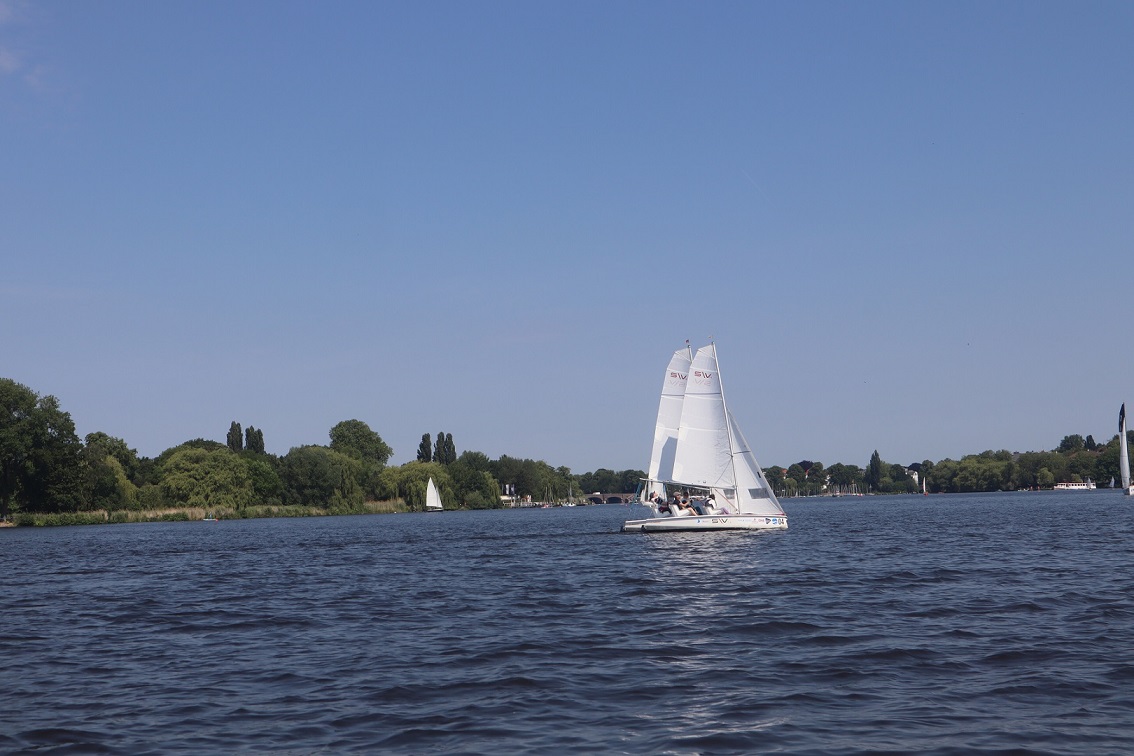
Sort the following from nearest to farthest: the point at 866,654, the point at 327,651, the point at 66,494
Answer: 1. the point at 866,654
2. the point at 327,651
3. the point at 66,494

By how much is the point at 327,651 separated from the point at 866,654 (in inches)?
366

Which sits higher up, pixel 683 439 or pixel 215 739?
pixel 683 439

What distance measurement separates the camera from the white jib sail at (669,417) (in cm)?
5975

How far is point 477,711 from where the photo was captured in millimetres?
13625

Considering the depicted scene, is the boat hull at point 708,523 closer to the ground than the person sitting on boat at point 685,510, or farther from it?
closer to the ground

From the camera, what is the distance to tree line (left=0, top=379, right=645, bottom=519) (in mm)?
92938

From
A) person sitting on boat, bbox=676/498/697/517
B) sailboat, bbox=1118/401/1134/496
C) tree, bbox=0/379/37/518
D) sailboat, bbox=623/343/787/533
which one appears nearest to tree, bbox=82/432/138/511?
tree, bbox=0/379/37/518

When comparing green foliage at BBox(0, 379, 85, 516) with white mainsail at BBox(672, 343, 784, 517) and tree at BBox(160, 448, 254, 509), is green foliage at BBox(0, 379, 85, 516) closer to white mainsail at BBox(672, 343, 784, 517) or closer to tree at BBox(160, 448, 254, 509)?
tree at BBox(160, 448, 254, 509)

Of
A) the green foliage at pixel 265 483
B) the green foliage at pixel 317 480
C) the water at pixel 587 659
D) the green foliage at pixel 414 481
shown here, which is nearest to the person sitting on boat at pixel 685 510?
the water at pixel 587 659

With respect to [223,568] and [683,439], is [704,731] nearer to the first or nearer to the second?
[223,568]

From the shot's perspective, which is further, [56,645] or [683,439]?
[683,439]

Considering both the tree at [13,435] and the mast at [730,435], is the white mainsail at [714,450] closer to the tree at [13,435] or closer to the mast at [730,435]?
the mast at [730,435]

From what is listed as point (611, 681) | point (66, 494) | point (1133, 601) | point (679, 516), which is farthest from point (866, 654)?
point (66, 494)

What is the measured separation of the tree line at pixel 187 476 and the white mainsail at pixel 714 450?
62.3m
